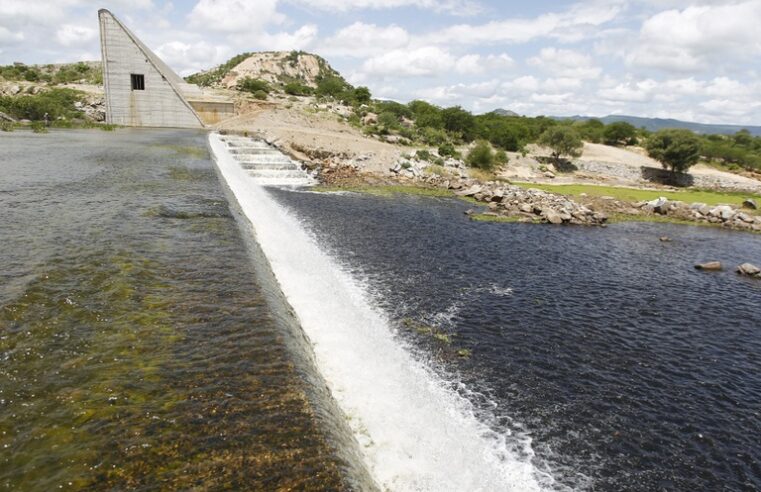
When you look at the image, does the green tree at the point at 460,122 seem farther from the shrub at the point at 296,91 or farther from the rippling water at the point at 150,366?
the rippling water at the point at 150,366

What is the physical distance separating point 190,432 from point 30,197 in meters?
20.5

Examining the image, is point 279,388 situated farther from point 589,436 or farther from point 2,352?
point 589,436

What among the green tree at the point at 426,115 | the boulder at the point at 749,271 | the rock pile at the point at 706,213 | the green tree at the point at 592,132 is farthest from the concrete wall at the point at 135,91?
the boulder at the point at 749,271

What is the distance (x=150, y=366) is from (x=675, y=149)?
234 feet

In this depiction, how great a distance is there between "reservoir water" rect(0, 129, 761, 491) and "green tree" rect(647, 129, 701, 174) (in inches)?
1839

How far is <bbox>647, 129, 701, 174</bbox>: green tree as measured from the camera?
60750mm

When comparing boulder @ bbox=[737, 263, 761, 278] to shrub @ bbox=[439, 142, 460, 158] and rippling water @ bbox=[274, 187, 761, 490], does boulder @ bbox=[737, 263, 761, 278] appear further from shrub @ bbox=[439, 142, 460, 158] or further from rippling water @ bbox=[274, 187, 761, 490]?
shrub @ bbox=[439, 142, 460, 158]

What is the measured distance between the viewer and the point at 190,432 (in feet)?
23.9

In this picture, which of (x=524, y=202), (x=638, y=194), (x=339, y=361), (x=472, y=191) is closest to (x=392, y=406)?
(x=339, y=361)

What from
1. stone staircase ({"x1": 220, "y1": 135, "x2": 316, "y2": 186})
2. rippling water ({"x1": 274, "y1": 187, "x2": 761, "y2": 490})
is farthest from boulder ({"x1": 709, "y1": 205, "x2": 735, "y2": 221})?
stone staircase ({"x1": 220, "y1": 135, "x2": 316, "y2": 186})

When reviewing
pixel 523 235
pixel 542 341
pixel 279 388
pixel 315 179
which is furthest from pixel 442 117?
pixel 279 388

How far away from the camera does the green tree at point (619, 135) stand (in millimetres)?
84812

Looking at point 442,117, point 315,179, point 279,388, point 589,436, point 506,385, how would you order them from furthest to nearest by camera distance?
point 442,117 → point 315,179 → point 506,385 → point 589,436 → point 279,388

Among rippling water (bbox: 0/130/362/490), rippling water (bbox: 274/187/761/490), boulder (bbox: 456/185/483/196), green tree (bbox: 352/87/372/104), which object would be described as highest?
green tree (bbox: 352/87/372/104)
